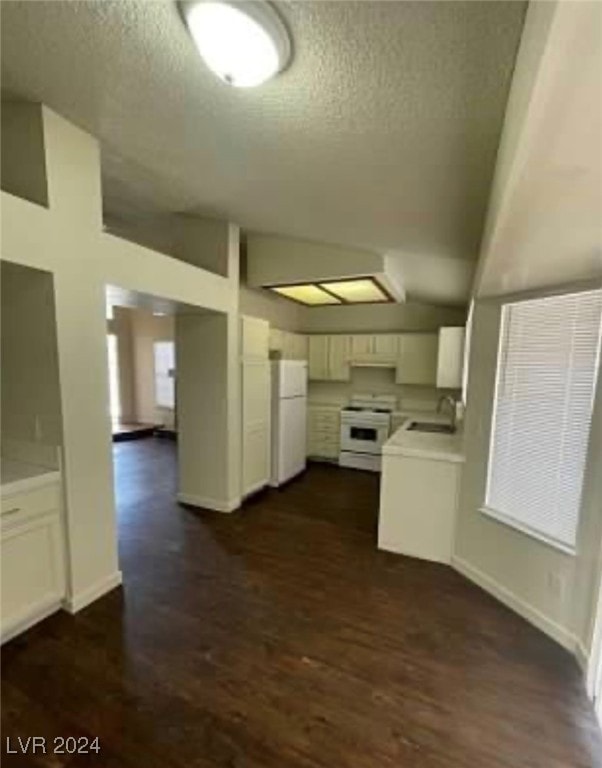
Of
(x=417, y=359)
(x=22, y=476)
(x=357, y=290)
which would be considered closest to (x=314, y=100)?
(x=22, y=476)

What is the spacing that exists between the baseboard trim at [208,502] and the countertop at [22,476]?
1954 millimetres

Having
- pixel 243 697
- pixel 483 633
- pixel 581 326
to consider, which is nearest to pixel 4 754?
pixel 243 697

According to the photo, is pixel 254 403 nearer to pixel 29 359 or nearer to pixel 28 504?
pixel 29 359

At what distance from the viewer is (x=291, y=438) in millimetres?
5160

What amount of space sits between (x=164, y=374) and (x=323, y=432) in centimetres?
371

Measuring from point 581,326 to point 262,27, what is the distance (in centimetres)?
212

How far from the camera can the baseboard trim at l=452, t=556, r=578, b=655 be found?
2.27 m

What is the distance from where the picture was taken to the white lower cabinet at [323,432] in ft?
20.3

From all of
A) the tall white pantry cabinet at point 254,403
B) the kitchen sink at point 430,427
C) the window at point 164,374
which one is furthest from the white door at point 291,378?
the window at point 164,374

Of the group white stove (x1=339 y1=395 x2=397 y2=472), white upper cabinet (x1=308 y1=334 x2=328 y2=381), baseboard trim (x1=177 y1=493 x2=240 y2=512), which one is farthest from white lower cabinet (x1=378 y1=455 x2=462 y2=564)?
white upper cabinet (x1=308 y1=334 x2=328 y2=381)

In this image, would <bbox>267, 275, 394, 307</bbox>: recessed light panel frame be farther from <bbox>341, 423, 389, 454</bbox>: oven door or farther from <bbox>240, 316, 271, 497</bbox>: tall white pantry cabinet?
<bbox>341, 423, 389, 454</bbox>: oven door

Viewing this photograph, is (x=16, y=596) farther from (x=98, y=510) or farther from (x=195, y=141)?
(x=195, y=141)

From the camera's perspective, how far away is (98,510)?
8.36ft

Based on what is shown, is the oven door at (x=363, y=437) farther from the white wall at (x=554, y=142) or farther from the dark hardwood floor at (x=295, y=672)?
the white wall at (x=554, y=142)
